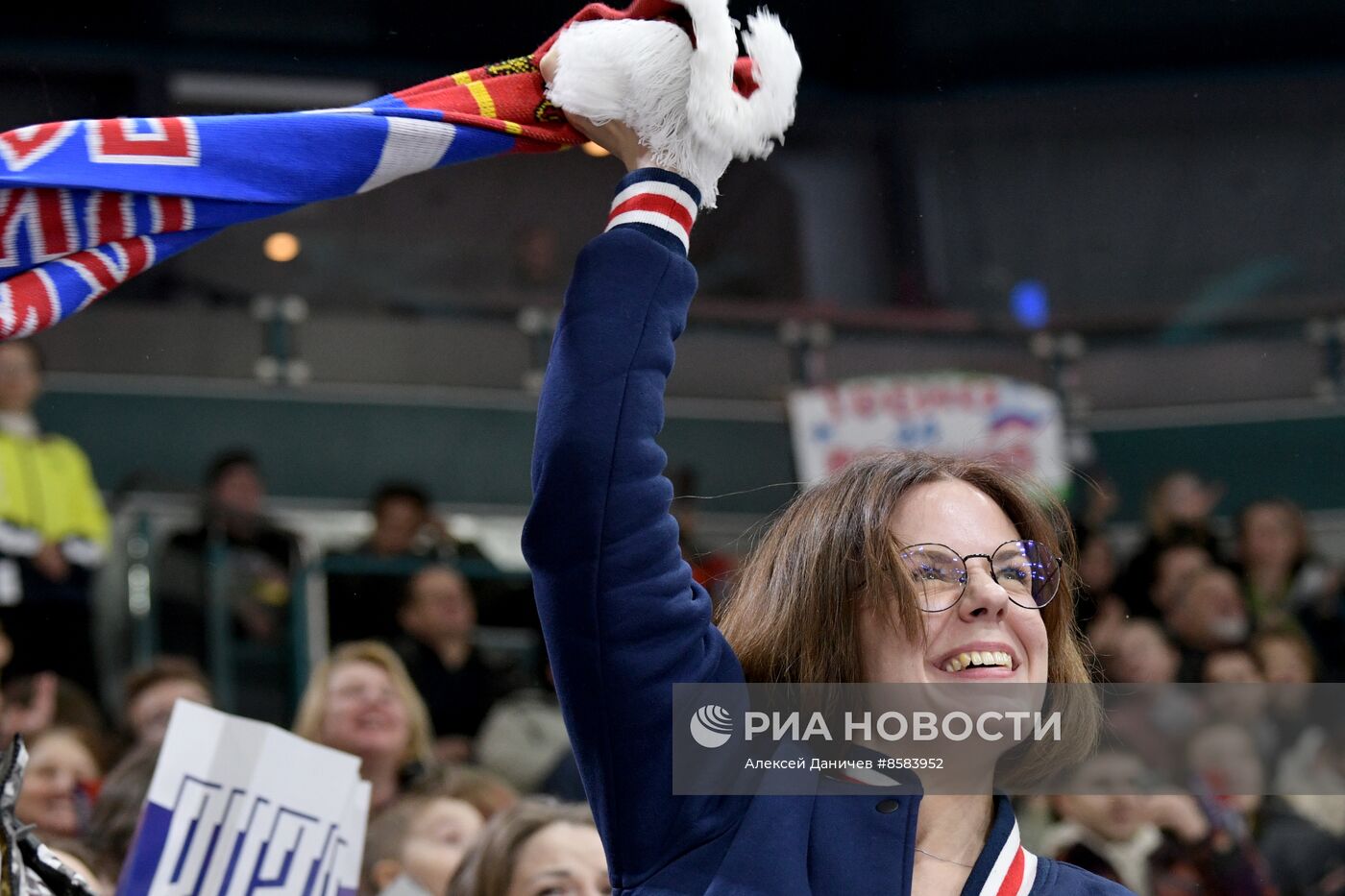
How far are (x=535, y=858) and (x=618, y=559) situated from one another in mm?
938

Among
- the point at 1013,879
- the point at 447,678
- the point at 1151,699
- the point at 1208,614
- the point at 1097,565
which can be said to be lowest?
the point at 1013,879

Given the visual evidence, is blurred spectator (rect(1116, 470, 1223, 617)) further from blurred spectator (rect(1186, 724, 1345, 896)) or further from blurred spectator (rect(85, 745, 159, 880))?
blurred spectator (rect(85, 745, 159, 880))

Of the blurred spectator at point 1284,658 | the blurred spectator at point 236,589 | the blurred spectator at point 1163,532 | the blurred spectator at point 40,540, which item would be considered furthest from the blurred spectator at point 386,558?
the blurred spectator at point 1284,658

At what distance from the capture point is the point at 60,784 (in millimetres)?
2910

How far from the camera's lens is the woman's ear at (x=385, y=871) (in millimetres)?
2572

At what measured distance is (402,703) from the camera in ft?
10.3

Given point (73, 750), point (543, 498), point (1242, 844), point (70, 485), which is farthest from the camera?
point (70, 485)

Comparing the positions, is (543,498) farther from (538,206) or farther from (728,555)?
(538,206)

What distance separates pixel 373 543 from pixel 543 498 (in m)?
3.57

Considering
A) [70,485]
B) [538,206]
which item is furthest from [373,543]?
[538,206]

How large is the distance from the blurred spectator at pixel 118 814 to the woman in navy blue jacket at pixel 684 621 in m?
1.21

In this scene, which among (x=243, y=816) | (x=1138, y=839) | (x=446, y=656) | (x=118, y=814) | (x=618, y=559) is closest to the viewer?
(x=618, y=559)

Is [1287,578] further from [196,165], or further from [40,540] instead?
[196,165]

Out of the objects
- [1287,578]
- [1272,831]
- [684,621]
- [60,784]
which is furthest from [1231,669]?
[684,621]
